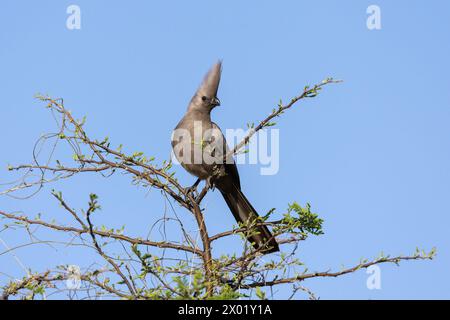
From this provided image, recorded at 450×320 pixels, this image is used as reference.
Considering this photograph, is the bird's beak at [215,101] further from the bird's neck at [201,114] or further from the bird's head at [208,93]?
the bird's neck at [201,114]

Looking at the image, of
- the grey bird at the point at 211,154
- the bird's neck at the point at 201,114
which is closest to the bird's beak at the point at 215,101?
the grey bird at the point at 211,154

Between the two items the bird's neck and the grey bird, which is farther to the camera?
the bird's neck

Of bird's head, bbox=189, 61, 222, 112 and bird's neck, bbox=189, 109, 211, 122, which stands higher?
bird's head, bbox=189, 61, 222, 112

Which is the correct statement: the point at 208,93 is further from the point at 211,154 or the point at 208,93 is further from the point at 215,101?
the point at 211,154

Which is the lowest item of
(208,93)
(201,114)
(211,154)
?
(211,154)

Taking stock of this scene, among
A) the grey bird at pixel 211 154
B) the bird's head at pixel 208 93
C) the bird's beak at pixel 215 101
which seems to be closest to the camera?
the grey bird at pixel 211 154

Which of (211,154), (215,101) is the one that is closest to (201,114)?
(215,101)

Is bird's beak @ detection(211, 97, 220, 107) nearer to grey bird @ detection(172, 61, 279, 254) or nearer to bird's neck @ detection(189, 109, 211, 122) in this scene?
grey bird @ detection(172, 61, 279, 254)

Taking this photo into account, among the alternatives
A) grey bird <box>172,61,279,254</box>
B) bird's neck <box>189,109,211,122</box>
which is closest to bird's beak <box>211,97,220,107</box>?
grey bird <box>172,61,279,254</box>

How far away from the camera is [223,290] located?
311 centimetres
